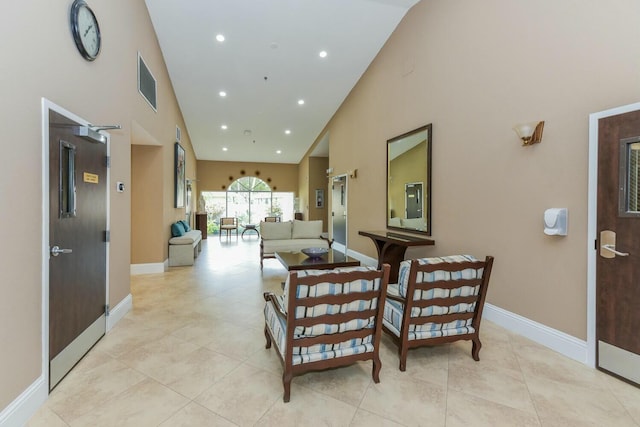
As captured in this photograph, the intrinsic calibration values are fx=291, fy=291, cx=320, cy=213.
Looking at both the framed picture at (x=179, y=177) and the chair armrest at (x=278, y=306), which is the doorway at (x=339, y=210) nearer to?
the framed picture at (x=179, y=177)

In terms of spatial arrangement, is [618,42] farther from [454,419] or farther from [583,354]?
[454,419]

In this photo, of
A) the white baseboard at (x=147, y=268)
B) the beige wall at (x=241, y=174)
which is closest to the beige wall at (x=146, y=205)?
the white baseboard at (x=147, y=268)

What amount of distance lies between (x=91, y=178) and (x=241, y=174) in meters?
9.77

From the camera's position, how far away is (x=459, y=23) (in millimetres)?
3635

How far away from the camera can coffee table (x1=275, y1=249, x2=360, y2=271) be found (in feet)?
12.1

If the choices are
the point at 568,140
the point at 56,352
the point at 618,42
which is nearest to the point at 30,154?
the point at 56,352

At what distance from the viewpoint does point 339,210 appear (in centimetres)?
780

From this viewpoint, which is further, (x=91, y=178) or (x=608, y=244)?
(x=91, y=178)

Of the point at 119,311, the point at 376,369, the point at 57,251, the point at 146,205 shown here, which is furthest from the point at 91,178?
the point at 146,205

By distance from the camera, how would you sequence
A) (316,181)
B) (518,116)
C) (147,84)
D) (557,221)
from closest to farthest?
(557,221), (518,116), (147,84), (316,181)

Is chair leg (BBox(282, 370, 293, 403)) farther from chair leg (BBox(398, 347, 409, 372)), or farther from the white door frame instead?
the white door frame

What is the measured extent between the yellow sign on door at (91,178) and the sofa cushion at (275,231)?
11.4ft

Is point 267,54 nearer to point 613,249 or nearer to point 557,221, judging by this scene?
point 557,221

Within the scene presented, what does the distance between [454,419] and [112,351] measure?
2763 mm
